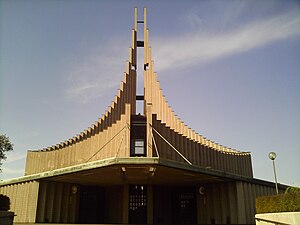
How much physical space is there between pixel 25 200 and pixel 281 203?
18880mm

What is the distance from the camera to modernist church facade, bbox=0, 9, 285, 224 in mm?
20531

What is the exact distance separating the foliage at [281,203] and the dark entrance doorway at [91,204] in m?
16.3

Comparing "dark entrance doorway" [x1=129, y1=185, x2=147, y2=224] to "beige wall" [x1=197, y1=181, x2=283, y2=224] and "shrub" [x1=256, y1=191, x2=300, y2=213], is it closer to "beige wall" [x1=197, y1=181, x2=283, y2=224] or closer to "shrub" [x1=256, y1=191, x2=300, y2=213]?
"beige wall" [x1=197, y1=181, x2=283, y2=224]

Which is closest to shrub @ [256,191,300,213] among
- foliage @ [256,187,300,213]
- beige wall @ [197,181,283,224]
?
foliage @ [256,187,300,213]

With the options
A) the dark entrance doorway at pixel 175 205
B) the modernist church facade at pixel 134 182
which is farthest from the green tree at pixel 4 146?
the dark entrance doorway at pixel 175 205

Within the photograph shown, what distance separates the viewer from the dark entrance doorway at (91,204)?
2530 centimetres

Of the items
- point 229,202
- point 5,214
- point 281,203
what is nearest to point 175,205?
point 229,202

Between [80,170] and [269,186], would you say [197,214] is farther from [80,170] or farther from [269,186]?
[80,170]

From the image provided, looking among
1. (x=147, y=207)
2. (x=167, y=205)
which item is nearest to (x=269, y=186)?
(x=167, y=205)

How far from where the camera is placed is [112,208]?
25109 mm

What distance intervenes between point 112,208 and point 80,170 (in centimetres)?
755

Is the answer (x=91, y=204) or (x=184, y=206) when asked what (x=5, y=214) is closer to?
(x=91, y=204)

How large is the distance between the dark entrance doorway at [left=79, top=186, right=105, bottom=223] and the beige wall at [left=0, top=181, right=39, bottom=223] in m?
4.27

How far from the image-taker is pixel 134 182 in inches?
944
